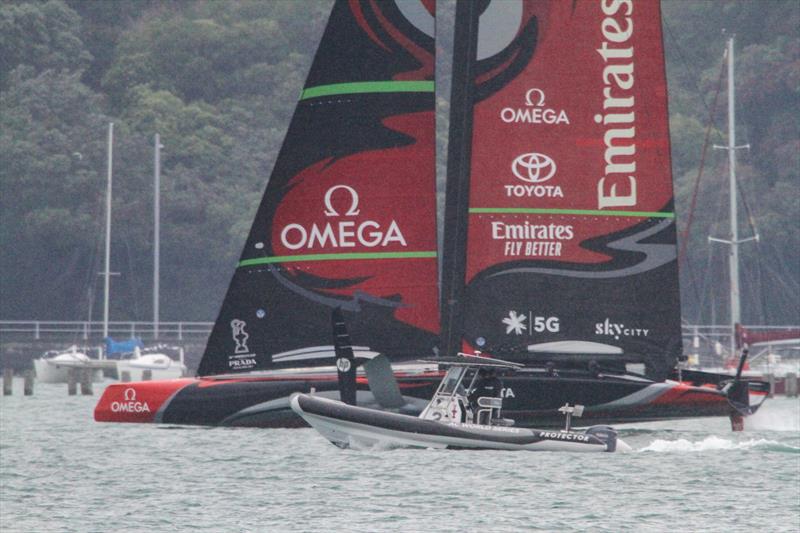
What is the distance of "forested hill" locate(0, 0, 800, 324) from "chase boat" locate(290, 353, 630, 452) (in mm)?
45124

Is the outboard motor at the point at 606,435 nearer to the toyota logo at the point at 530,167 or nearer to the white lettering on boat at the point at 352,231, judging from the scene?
the white lettering on boat at the point at 352,231

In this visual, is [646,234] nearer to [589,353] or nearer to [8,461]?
[589,353]

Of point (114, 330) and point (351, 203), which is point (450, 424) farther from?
point (114, 330)

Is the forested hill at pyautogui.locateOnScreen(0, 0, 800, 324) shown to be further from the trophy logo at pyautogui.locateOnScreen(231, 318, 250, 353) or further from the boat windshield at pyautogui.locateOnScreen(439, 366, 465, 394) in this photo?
the boat windshield at pyautogui.locateOnScreen(439, 366, 465, 394)

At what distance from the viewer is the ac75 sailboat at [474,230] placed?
28.3m

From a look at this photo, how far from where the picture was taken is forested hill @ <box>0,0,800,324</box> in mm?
74562

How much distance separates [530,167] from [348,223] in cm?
290

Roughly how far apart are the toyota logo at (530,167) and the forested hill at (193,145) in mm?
42615

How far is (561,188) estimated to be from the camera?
94.9 feet

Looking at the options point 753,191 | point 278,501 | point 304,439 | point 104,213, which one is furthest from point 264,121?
point 278,501

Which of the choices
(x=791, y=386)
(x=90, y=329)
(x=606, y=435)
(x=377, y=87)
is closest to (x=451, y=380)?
(x=606, y=435)

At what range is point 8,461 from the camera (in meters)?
28.0

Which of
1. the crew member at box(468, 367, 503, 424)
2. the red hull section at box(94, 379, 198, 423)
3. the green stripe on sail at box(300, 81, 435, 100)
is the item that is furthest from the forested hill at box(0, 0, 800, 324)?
the crew member at box(468, 367, 503, 424)

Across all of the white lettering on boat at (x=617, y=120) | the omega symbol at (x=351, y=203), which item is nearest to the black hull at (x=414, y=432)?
the omega symbol at (x=351, y=203)
